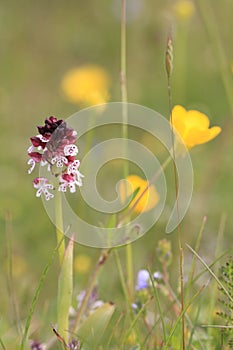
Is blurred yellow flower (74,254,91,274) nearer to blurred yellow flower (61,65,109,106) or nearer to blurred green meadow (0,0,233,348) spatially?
blurred green meadow (0,0,233,348)

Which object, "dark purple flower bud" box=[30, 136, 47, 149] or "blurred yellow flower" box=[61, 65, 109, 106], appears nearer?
"dark purple flower bud" box=[30, 136, 47, 149]

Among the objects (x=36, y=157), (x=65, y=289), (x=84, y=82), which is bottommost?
(x=65, y=289)

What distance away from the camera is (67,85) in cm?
345

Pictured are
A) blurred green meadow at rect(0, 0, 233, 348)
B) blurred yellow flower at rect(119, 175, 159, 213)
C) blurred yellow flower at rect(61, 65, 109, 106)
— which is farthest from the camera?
blurred yellow flower at rect(61, 65, 109, 106)

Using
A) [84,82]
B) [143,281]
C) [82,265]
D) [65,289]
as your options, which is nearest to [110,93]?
[84,82]

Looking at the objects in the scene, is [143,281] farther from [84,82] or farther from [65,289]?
[84,82]

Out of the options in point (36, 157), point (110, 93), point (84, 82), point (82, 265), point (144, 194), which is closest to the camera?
point (36, 157)

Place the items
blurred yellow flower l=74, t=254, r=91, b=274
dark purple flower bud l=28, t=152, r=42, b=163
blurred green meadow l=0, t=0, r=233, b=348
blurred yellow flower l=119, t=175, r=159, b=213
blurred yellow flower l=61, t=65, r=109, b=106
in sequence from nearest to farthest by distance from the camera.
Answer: dark purple flower bud l=28, t=152, r=42, b=163, blurred yellow flower l=119, t=175, r=159, b=213, blurred yellow flower l=74, t=254, r=91, b=274, blurred green meadow l=0, t=0, r=233, b=348, blurred yellow flower l=61, t=65, r=109, b=106

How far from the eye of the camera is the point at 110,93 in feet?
12.5

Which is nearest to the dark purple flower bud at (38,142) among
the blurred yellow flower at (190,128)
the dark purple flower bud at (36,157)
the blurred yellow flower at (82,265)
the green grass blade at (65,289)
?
the dark purple flower bud at (36,157)

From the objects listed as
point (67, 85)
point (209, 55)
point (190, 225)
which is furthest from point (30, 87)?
point (190, 225)

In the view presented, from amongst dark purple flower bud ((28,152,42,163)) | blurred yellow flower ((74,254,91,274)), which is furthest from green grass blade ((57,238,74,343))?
blurred yellow flower ((74,254,91,274))

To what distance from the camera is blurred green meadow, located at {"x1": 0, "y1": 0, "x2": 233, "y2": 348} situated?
7.04 feet

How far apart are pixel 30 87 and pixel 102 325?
2946 mm
